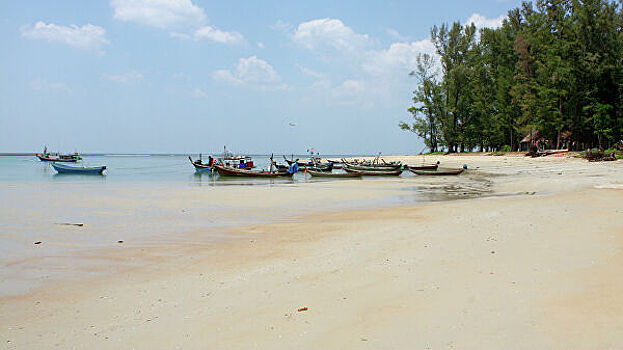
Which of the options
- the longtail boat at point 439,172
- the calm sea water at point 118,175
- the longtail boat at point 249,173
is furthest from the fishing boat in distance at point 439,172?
the longtail boat at point 249,173

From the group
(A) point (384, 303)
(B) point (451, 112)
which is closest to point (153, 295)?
(A) point (384, 303)

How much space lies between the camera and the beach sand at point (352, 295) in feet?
13.1

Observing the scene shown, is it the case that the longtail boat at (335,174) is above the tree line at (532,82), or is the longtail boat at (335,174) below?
below

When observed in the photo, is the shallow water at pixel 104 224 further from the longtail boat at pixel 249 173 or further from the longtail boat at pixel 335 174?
the longtail boat at pixel 335 174

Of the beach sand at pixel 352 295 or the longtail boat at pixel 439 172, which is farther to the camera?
the longtail boat at pixel 439 172

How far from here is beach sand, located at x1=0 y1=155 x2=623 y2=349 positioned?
4000 mm

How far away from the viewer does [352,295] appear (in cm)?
516

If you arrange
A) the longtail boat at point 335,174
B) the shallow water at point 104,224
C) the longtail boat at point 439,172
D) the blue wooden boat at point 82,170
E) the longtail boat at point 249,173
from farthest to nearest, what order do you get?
the blue wooden boat at point 82,170 < the longtail boat at point 335,174 < the longtail boat at point 249,173 < the longtail boat at point 439,172 < the shallow water at point 104,224

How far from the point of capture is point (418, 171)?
3797 cm

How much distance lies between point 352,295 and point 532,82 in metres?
53.0

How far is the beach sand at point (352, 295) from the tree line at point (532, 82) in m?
42.5

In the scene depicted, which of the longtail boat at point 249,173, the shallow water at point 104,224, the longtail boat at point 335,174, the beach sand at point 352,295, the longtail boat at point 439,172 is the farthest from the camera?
the longtail boat at point 335,174

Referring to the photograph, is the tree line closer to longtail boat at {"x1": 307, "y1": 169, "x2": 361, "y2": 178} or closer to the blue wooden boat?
longtail boat at {"x1": 307, "y1": 169, "x2": 361, "y2": 178}

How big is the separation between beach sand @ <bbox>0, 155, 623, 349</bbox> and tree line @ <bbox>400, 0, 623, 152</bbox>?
42.5m
